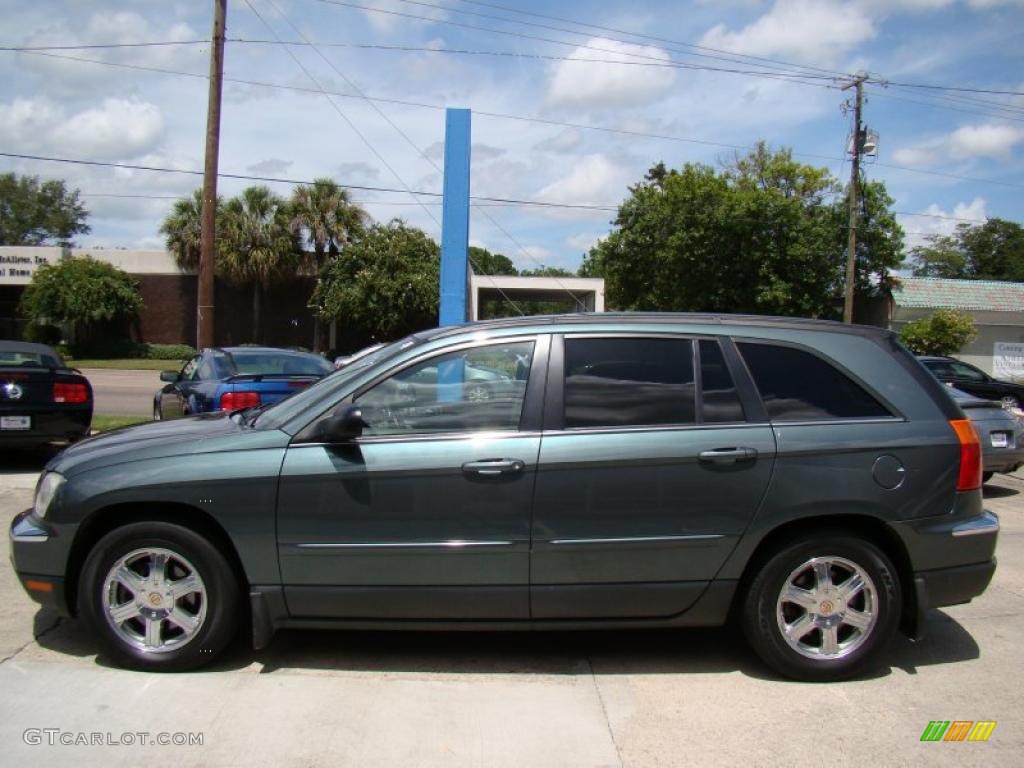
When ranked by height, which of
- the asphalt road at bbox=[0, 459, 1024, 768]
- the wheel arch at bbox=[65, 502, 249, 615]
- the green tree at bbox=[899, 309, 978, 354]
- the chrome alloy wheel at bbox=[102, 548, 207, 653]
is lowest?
the asphalt road at bbox=[0, 459, 1024, 768]

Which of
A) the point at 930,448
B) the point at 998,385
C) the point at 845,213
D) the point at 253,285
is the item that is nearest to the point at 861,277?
the point at 845,213

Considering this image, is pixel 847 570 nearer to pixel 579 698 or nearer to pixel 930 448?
pixel 930 448

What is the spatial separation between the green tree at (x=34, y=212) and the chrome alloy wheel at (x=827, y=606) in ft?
252

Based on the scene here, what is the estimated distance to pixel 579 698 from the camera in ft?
12.2

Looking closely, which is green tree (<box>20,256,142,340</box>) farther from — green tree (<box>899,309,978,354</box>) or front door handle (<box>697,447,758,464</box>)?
front door handle (<box>697,447,758,464</box>)

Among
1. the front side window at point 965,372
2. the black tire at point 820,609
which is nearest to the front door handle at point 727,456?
the black tire at point 820,609

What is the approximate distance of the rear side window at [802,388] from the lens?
3.95 m

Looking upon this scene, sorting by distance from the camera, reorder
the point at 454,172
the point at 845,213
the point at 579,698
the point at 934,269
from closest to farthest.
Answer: the point at 579,698 → the point at 454,172 → the point at 845,213 → the point at 934,269

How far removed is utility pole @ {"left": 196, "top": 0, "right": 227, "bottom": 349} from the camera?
1388cm

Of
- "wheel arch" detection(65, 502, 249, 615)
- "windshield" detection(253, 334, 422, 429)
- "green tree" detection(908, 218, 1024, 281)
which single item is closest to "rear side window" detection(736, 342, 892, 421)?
"windshield" detection(253, 334, 422, 429)

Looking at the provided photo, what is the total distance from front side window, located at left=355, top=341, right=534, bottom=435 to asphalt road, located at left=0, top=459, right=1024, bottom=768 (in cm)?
125

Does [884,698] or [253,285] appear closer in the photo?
[884,698]

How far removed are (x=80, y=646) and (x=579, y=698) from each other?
2626 millimetres

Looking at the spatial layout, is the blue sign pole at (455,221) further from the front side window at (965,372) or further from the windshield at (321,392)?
the front side window at (965,372)
